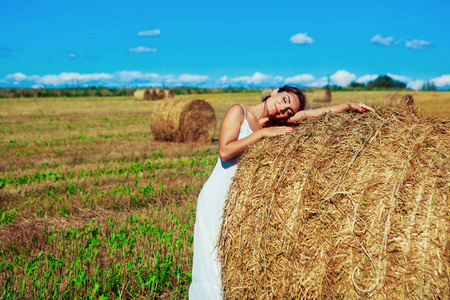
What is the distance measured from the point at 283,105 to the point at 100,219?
3408 millimetres

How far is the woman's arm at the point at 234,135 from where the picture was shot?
307 centimetres

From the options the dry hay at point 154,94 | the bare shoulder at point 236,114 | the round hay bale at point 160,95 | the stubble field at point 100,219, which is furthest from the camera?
the round hay bale at point 160,95

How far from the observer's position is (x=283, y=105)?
10.3 ft

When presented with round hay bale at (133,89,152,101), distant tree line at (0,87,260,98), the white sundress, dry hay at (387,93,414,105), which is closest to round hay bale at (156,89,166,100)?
round hay bale at (133,89,152,101)

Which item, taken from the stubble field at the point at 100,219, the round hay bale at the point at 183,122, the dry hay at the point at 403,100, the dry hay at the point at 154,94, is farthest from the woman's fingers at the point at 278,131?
the dry hay at the point at 154,94

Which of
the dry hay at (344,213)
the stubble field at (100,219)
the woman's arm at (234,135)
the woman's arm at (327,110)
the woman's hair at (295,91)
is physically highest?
the woman's hair at (295,91)

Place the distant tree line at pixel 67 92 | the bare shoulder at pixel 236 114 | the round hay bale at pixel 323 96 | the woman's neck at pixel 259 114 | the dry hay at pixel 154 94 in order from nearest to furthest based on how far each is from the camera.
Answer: the bare shoulder at pixel 236 114
the woman's neck at pixel 259 114
the round hay bale at pixel 323 96
the dry hay at pixel 154 94
the distant tree line at pixel 67 92

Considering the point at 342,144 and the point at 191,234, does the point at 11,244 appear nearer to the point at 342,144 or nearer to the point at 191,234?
the point at 191,234

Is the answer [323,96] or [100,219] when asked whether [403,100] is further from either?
[323,96]

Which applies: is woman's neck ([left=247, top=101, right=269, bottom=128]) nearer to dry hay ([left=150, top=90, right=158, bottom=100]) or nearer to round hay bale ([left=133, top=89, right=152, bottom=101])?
round hay bale ([left=133, top=89, right=152, bottom=101])

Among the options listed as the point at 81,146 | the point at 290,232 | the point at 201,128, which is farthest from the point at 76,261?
the point at 201,128

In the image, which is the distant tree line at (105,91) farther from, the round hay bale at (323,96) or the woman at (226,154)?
the woman at (226,154)

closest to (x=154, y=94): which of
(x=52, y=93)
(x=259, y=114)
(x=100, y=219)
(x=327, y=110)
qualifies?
(x=52, y=93)

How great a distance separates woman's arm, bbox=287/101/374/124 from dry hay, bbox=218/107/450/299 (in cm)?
17
